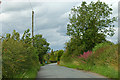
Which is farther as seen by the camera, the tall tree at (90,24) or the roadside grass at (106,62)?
the tall tree at (90,24)

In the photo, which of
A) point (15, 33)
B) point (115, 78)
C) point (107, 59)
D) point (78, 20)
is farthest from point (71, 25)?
point (115, 78)

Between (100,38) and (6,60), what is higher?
(100,38)

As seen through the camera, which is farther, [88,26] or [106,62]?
[88,26]

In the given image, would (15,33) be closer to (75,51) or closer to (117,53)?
(117,53)

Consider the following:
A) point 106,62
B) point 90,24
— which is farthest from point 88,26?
point 106,62

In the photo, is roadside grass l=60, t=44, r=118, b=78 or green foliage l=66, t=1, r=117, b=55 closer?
roadside grass l=60, t=44, r=118, b=78

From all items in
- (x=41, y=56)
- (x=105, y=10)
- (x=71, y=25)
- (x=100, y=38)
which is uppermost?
(x=105, y=10)

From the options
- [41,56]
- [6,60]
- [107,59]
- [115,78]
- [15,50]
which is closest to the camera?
[6,60]

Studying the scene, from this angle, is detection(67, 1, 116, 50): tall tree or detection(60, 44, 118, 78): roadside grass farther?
detection(67, 1, 116, 50): tall tree

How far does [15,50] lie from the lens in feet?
41.0

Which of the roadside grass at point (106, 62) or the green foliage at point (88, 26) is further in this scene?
the green foliage at point (88, 26)

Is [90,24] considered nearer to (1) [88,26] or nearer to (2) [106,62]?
(1) [88,26]

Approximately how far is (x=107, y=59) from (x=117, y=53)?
260 cm

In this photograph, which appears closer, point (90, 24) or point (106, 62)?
point (106, 62)
